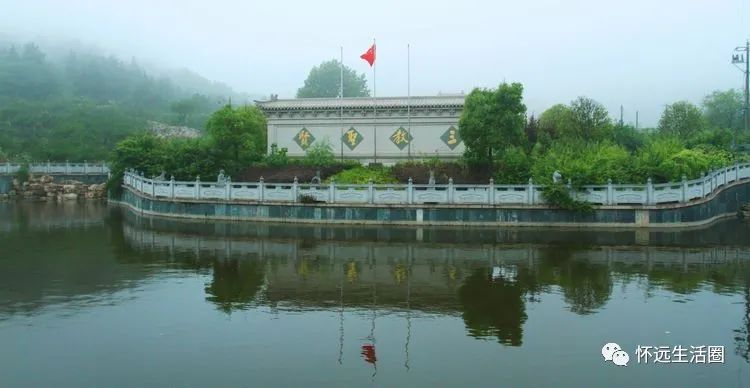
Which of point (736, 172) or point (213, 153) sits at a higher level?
point (213, 153)

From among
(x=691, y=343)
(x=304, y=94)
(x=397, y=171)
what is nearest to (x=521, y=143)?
(x=397, y=171)

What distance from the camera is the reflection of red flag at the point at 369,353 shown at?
7.89m

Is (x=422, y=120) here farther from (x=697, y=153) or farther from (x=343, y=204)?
(x=697, y=153)

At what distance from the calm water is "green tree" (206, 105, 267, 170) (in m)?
11.1

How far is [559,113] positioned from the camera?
122ft

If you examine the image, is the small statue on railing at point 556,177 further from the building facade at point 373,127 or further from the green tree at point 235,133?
the green tree at point 235,133

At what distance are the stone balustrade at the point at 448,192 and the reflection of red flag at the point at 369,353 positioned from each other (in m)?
13.9

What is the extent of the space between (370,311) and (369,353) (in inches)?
88.4

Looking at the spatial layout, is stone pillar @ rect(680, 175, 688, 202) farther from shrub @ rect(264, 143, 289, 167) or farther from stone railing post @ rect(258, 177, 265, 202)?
shrub @ rect(264, 143, 289, 167)

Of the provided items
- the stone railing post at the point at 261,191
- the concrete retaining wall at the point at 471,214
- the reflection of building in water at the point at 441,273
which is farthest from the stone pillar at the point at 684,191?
the stone railing post at the point at 261,191

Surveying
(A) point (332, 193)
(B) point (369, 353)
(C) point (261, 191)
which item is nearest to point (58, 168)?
(C) point (261, 191)

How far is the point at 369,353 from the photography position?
812cm

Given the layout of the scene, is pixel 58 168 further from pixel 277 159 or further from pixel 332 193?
pixel 332 193

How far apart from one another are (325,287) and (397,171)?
51.8ft
